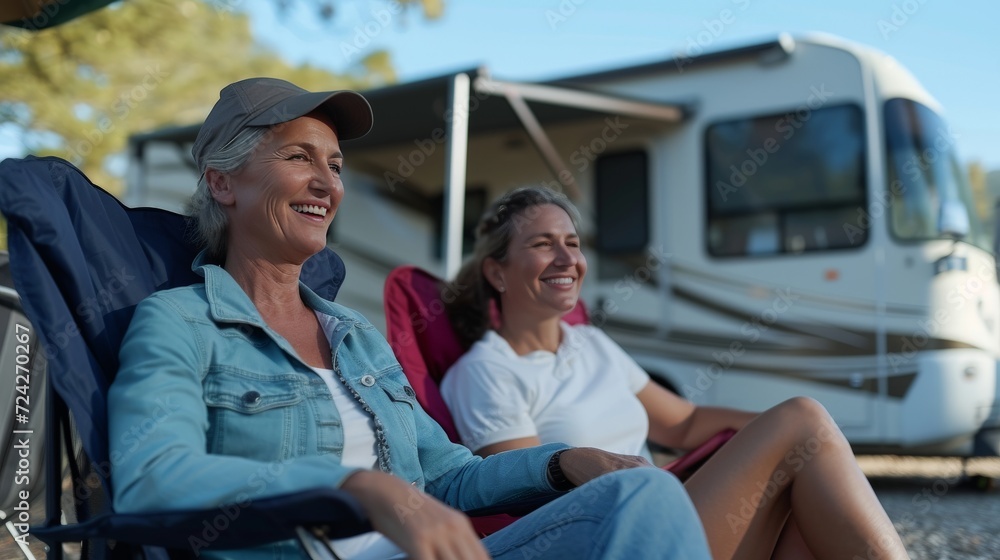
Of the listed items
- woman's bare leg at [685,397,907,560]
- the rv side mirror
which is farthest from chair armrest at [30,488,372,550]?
the rv side mirror

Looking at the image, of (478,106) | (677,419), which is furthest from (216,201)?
(478,106)

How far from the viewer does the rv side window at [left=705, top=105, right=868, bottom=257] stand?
541cm

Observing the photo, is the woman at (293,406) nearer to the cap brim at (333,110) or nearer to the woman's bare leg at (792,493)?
the cap brim at (333,110)

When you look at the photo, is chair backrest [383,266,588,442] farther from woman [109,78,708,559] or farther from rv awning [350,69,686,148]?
rv awning [350,69,686,148]

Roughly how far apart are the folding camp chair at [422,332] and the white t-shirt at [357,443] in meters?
0.82

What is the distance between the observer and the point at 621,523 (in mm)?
1399

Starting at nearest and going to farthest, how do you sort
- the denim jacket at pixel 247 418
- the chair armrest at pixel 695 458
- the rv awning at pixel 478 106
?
the denim jacket at pixel 247 418 < the chair armrest at pixel 695 458 < the rv awning at pixel 478 106

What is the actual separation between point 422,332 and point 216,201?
105cm

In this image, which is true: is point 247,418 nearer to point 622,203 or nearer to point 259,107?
point 259,107

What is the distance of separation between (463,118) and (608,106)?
1004mm

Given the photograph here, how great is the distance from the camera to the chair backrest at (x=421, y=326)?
272 cm

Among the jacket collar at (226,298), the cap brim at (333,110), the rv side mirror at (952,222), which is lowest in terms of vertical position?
the rv side mirror at (952,222)

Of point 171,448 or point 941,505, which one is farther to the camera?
point 941,505

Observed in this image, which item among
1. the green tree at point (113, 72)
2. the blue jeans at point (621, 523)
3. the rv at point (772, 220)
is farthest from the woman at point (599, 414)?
the green tree at point (113, 72)
